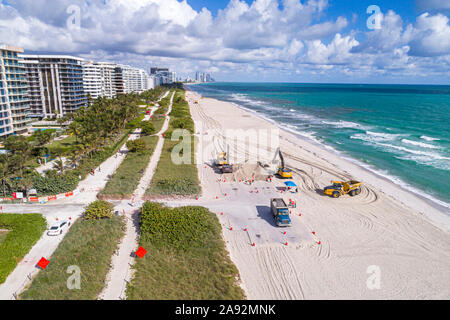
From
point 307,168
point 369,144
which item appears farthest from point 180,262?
point 369,144

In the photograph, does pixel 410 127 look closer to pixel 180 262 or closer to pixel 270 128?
pixel 270 128

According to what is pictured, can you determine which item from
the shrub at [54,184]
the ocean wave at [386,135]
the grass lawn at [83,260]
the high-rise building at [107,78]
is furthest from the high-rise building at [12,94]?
the ocean wave at [386,135]

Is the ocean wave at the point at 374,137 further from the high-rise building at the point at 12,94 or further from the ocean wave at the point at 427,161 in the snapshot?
the high-rise building at the point at 12,94

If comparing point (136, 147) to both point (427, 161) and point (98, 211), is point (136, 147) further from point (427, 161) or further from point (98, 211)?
point (427, 161)

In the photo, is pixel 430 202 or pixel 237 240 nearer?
pixel 237 240

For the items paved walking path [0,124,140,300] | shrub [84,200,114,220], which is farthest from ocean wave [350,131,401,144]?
shrub [84,200,114,220]

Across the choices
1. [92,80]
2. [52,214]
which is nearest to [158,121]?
[92,80]

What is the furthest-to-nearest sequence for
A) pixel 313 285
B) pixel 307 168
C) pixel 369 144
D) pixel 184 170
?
pixel 369 144, pixel 307 168, pixel 184 170, pixel 313 285
